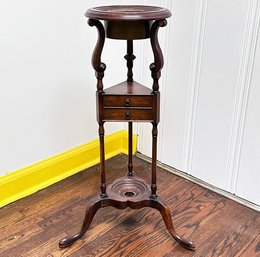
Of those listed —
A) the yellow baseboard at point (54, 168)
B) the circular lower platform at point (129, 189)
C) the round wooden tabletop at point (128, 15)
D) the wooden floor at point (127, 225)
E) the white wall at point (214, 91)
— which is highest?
the round wooden tabletop at point (128, 15)

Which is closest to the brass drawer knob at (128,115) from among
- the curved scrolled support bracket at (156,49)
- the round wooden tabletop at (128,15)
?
the curved scrolled support bracket at (156,49)

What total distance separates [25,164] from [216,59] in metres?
1.14

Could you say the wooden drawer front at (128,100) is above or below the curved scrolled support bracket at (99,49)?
below

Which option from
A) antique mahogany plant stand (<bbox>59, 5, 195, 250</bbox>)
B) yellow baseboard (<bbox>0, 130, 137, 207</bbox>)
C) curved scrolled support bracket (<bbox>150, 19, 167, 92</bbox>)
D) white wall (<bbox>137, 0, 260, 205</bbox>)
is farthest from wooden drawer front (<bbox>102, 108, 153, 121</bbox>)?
yellow baseboard (<bbox>0, 130, 137, 207</bbox>)

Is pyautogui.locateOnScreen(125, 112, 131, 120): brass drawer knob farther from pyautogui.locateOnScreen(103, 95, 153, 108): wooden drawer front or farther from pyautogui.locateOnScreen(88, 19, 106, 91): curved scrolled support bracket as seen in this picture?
pyautogui.locateOnScreen(88, 19, 106, 91): curved scrolled support bracket

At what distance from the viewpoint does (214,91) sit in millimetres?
1850

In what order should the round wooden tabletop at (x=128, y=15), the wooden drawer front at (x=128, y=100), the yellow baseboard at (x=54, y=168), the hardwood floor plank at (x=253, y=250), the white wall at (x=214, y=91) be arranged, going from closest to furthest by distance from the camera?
1. the round wooden tabletop at (x=128, y=15)
2. the wooden drawer front at (x=128, y=100)
3. the hardwood floor plank at (x=253, y=250)
4. the white wall at (x=214, y=91)
5. the yellow baseboard at (x=54, y=168)

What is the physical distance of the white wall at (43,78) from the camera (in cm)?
171

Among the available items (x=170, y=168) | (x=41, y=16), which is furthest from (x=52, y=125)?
(x=170, y=168)

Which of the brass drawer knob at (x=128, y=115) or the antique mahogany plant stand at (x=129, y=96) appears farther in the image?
the brass drawer knob at (x=128, y=115)

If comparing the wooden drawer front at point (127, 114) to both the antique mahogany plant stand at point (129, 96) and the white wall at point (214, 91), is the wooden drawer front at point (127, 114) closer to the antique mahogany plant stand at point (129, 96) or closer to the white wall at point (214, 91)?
the antique mahogany plant stand at point (129, 96)

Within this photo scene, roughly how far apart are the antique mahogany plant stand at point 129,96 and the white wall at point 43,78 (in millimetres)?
468

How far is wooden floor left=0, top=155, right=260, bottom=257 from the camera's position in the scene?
1.57 meters

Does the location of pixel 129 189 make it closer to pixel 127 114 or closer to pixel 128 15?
pixel 127 114
